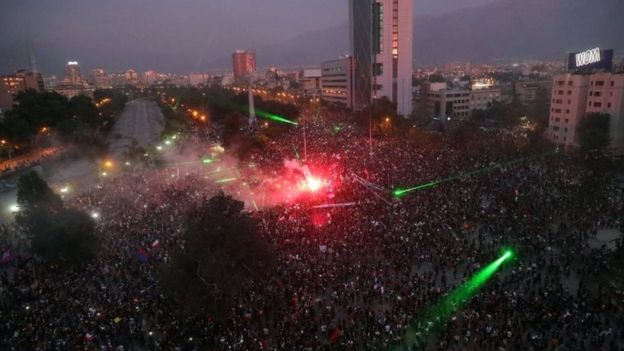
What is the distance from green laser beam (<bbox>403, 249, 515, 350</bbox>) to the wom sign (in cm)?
2668

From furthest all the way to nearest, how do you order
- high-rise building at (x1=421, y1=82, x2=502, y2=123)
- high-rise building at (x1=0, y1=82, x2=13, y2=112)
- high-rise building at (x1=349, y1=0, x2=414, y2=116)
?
high-rise building at (x1=0, y1=82, x2=13, y2=112), high-rise building at (x1=421, y1=82, x2=502, y2=123), high-rise building at (x1=349, y1=0, x2=414, y2=116)

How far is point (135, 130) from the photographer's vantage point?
57625 millimetres

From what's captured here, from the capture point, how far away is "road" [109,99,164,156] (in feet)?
148

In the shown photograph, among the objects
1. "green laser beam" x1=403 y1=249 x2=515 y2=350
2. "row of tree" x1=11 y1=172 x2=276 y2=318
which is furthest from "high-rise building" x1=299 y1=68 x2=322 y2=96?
"row of tree" x1=11 y1=172 x2=276 y2=318

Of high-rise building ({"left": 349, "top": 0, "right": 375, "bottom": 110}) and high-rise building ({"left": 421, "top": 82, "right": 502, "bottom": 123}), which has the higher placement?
high-rise building ({"left": 349, "top": 0, "right": 375, "bottom": 110})

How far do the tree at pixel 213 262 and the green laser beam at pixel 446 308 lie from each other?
4.81 meters

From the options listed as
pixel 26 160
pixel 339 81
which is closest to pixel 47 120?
pixel 26 160

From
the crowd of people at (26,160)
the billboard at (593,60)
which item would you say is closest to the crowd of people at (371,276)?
the billboard at (593,60)

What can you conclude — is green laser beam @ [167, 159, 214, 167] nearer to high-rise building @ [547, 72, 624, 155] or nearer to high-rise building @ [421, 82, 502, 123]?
high-rise building @ [547, 72, 624, 155]

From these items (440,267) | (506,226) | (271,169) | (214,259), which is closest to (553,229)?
(506,226)

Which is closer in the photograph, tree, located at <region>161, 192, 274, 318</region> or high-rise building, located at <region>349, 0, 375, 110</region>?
tree, located at <region>161, 192, 274, 318</region>

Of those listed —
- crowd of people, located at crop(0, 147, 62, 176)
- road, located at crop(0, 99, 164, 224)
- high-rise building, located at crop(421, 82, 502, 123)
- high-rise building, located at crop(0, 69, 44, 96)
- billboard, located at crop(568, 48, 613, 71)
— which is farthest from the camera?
high-rise building, located at crop(0, 69, 44, 96)

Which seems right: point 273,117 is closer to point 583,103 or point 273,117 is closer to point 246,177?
point 246,177

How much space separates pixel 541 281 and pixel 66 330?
14.4 meters
